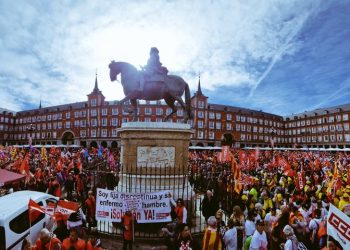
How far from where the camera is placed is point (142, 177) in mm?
8539

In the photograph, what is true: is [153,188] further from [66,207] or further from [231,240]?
[231,240]

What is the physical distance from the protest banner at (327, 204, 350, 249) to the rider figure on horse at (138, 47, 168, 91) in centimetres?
690

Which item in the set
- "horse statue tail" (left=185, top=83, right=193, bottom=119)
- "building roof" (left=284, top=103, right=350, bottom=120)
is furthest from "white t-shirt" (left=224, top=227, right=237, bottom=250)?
"building roof" (left=284, top=103, right=350, bottom=120)

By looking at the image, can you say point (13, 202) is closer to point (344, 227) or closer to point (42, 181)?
point (42, 181)

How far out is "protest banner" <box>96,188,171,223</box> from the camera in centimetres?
707

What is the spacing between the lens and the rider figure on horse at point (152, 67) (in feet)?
31.7

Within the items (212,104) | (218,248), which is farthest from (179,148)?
(212,104)

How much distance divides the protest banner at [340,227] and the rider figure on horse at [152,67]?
6.90 metres

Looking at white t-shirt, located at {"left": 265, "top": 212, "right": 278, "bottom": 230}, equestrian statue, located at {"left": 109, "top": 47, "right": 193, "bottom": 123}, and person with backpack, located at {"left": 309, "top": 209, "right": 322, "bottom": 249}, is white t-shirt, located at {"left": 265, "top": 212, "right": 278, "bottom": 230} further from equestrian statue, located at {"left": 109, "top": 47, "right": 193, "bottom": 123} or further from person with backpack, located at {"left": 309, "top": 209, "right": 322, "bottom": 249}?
equestrian statue, located at {"left": 109, "top": 47, "right": 193, "bottom": 123}

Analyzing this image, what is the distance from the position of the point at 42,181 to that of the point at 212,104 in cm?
6571

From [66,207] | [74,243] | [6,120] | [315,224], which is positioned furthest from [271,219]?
[6,120]

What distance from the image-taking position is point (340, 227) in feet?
15.0

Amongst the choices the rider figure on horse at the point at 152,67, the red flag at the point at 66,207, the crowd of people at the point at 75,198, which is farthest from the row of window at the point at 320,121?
the red flag at the point at 66,207

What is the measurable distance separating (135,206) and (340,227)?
460 centimetres
